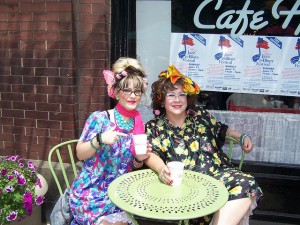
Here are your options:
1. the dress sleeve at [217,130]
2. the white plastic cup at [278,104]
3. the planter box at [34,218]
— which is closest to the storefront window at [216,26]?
the white plastic cup at [278,104]

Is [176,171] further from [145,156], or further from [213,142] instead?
[213,142]

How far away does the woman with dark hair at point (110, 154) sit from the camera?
2.41 metres

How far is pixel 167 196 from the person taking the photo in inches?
81.3

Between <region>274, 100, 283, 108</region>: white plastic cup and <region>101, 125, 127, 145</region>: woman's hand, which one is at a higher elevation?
<region>274, 100, 283, 108</region>: white plastic cup

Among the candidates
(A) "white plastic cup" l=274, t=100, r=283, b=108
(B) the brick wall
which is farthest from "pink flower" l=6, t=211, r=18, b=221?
(A) "white plastic cup" l=274, t=100, r=283, b=108

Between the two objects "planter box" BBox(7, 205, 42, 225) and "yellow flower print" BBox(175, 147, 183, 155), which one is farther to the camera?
"planter box" BBox(7, 205, 42, 225)

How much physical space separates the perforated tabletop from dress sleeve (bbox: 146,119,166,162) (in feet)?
0.59

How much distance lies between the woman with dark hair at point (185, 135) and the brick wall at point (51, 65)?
3.45 ft

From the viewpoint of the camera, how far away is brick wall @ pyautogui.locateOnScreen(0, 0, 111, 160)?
11.2 ft

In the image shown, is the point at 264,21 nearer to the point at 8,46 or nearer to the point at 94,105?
the point at 94,105

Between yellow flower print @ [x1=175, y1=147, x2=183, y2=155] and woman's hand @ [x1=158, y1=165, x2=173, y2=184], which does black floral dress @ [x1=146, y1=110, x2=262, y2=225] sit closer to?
yellow flower print @ [x1=175, y1=147, x2=183, y2=155]

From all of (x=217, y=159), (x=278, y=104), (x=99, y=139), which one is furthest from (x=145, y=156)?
(x=278, y=104)

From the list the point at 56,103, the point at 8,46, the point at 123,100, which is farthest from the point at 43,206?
the point at 123,100

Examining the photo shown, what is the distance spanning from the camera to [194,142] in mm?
2607
